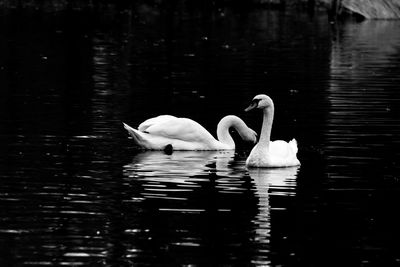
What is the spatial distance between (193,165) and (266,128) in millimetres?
1250

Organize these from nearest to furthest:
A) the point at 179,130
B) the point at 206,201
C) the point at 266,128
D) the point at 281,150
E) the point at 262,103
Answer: the point at 206,201
the point at 281,150
the point at 266,128
the point at 262,103
the point at 179,130

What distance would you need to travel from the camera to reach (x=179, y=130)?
20828 millimetres

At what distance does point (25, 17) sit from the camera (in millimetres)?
58719

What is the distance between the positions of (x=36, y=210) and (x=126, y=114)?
10063 millimetres

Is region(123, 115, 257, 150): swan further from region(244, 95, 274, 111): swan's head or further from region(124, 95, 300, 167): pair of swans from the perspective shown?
region(244, 95, 274, 111): swan's head

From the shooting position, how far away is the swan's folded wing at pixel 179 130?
20750 millimetres

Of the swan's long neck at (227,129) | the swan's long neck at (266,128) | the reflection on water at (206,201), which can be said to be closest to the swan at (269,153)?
the swan's long neck at (266,128)

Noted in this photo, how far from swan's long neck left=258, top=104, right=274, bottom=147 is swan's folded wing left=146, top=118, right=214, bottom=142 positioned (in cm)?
174

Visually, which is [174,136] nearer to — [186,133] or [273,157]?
[186,133]

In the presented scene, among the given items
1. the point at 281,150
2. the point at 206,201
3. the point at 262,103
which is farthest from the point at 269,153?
the point at 206,201

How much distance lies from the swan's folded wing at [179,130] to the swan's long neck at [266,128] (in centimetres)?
174

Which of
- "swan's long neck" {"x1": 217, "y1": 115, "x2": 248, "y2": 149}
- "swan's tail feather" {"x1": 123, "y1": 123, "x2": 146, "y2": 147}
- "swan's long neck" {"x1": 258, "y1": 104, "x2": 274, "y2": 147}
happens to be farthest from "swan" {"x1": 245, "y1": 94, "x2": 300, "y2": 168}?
"swan's long neck" {"x1": 217, "y1": 115, "x2": 248, "y2": 149}

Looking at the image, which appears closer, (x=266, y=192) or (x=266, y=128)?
(x=266, y=192)

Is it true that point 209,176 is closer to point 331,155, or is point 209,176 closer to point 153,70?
point 331,155
